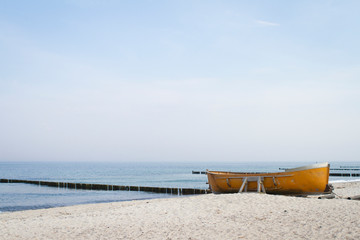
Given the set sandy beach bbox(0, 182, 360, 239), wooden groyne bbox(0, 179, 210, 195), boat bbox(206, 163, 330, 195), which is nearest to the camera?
sandy beach bbox(0, 182, 360, 239)

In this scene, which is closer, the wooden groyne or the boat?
the boat

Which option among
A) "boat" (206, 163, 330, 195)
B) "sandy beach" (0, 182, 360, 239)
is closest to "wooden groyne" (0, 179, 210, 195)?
"boat" (206, 163, 330, 195)

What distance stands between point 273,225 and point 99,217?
6.03 m

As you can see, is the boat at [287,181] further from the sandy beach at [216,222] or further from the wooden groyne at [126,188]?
the wooden groyne at [126,188]

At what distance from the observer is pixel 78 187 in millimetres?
39594

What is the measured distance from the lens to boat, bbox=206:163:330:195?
15.4 metres

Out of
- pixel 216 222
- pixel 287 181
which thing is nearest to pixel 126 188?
pixel 287 181

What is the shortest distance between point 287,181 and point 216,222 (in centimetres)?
761

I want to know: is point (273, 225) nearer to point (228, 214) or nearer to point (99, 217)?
point (228, 214)

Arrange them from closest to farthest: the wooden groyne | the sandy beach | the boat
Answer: the sandy beach
the boat
the wooden groyne

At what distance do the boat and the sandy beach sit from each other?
3040mm

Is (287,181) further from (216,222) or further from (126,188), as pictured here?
(126,188)

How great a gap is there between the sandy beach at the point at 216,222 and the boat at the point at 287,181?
3.04 meters

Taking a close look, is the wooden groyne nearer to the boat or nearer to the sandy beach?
the boat
